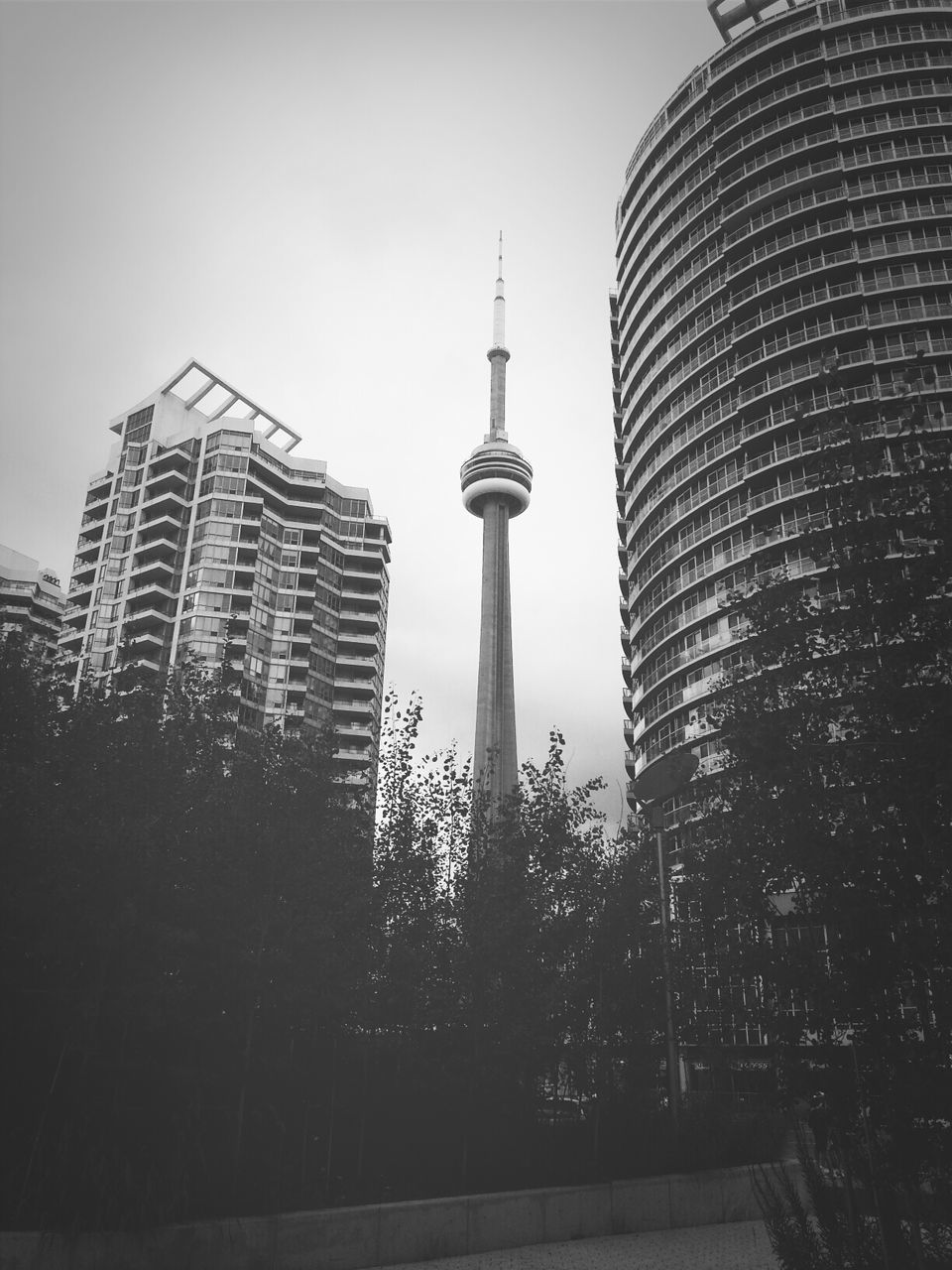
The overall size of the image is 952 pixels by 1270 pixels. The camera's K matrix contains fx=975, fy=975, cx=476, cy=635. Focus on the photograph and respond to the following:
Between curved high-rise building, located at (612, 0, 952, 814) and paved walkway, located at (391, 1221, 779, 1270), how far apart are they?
2068 inches

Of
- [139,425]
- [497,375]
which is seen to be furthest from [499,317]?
[139,425]

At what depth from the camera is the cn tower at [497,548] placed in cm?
10912

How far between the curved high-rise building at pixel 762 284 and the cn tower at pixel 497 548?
2226 cm

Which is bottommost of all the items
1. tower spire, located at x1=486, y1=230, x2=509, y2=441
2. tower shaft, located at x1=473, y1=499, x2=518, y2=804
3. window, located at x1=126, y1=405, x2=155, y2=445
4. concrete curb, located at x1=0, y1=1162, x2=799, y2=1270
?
concrete curb, located at x1=0, y1=1162, x2=799, y2=1270

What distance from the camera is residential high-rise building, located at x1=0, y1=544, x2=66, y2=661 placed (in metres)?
110

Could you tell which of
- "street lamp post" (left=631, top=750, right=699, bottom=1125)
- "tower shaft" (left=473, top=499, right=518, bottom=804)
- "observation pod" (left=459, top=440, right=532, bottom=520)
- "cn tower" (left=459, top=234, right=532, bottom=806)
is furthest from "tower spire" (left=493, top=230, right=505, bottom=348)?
"street lamp post" (left=631, top=750, right=699, bottom=1125)

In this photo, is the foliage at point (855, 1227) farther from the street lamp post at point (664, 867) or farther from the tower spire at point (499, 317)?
the tower spire at point (499, 317)

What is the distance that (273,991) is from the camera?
1622 cm

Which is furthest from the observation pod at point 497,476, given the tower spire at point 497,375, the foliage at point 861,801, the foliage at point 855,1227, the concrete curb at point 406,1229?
the foliage at point 855,1227

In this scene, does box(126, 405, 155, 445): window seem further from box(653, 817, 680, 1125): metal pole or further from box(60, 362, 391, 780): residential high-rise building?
box(653, 817, 680, 1125): metal pole

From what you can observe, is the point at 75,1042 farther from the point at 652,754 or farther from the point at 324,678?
the point at 324,678

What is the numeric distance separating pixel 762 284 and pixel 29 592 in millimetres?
84960

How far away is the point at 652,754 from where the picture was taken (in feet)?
257

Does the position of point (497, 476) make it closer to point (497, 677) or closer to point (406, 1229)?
point (497, 677)
